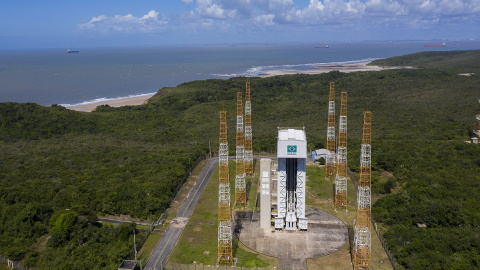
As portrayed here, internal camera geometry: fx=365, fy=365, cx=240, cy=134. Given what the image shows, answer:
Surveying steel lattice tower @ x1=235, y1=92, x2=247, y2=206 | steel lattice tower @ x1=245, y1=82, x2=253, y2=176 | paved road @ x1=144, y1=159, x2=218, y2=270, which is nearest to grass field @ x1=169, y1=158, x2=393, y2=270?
paved road @ x1=144, y1=159, x2=218, y2=270

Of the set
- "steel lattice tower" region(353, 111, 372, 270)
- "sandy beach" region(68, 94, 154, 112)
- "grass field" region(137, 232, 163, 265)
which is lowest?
"grass field" region(137, 232, 163, 265)

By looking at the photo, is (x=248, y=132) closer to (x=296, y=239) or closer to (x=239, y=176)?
(x=239, y=176)

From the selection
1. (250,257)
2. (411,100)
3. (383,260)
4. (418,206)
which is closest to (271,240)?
(250,257)

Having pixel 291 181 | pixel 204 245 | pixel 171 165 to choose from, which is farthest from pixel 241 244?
pixel 171 165

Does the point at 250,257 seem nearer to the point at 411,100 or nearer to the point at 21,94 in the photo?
the point at 411,100

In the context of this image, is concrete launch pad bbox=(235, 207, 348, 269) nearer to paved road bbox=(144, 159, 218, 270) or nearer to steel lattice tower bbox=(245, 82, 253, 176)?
paved road bbox=(144, 159, 218, 270)

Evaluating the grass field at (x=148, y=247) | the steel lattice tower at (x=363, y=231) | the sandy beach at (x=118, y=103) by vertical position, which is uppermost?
the sandy beach at (x=118, y=103)

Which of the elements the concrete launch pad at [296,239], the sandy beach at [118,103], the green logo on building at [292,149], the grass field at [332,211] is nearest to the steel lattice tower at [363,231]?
the grass field at [332,211]

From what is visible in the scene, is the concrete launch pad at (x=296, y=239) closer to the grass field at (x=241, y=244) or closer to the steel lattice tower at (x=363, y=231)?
the grass field at (x=241, y=244)
